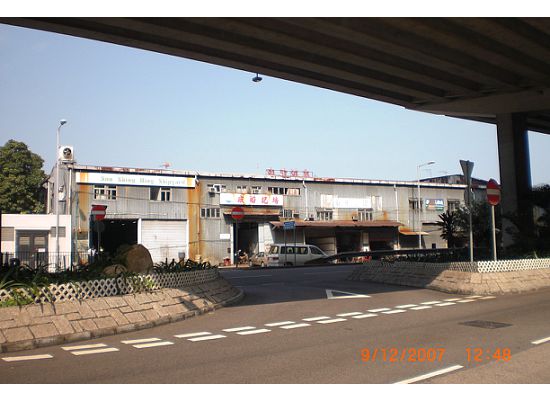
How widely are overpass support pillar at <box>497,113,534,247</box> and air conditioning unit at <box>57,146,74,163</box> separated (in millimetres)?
33369

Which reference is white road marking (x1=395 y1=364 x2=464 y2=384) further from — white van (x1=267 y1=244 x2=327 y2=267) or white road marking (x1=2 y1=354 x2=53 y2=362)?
white van (x1=267 y1=244 x2=327 y2=267)

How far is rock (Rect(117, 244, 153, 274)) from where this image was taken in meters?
12.8

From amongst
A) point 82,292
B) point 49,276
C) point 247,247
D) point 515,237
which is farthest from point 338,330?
point 247,247

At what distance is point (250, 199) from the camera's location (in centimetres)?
5297

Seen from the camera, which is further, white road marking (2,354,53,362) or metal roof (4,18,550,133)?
metal roof (4,18,550,133)

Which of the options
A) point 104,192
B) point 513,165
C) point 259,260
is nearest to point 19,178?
point 104,192

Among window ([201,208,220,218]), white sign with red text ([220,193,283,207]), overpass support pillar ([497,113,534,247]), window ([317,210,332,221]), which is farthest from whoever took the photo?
window ([317,210,332,221])

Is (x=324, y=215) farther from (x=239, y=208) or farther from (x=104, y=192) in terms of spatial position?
(x=104, y=192)

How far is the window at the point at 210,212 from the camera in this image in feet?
168

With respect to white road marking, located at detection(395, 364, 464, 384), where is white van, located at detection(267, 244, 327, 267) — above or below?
above

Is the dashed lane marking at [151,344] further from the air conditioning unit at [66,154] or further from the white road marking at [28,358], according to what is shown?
the air conditioning unit at [66,154]

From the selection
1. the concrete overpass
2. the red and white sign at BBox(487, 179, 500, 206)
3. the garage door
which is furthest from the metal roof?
the garage door

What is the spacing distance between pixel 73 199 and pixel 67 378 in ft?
136
